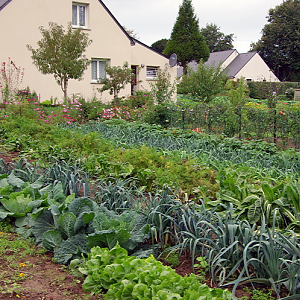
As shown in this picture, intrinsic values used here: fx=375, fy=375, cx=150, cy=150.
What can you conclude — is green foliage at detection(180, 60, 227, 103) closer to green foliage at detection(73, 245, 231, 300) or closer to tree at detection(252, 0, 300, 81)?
green foliage at detection(73, 245, 231, 300)

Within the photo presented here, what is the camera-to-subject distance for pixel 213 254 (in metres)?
2.86

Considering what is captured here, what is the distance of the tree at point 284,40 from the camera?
5694cm

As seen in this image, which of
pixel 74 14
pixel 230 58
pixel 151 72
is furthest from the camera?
pixel 230 58

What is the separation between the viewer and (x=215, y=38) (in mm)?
79375

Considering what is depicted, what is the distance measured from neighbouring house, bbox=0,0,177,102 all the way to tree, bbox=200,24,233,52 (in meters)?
56.1

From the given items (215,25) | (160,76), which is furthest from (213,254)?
(215,25)

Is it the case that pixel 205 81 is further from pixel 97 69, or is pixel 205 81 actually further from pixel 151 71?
pixel 151 71

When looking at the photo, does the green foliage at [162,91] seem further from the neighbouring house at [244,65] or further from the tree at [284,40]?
the tree at [284,40]

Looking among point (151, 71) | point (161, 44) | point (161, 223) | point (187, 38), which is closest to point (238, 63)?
point (187, 38)

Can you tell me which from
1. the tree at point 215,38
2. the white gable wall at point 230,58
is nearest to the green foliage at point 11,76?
the white gable wall at point 230,58

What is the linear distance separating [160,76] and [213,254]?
15.8 m

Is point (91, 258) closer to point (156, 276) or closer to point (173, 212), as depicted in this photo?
point (156, 276)

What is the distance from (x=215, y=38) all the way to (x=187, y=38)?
45231 millimetres

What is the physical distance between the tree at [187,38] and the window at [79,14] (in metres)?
17.7
